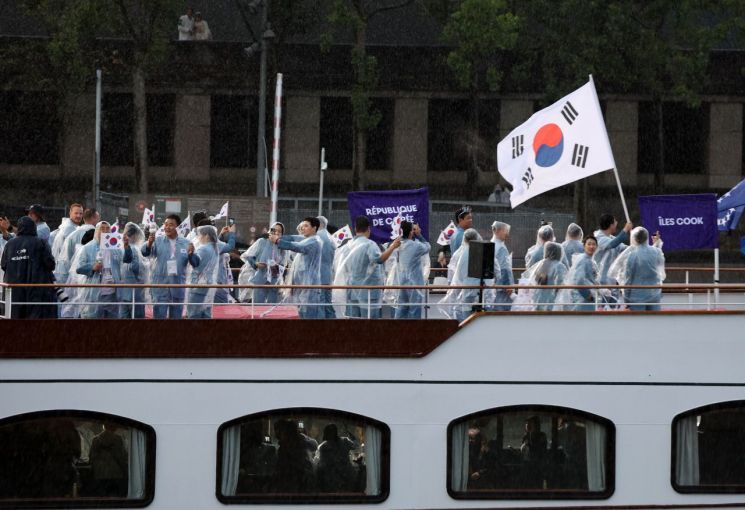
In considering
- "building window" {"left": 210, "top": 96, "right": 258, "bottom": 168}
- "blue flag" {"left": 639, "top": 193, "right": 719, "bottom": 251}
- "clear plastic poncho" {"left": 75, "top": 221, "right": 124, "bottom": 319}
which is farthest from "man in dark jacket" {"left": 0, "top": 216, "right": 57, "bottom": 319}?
"building window" {"left": 210, "top": 96, "right": 258, "bottom": 168}

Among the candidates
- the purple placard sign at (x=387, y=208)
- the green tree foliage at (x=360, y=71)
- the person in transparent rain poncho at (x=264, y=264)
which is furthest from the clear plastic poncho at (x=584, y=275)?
the green tree foliage at (x=360, y=71)

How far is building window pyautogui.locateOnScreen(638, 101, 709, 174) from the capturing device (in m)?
42.8

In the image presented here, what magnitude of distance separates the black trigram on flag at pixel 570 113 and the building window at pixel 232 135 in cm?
2873

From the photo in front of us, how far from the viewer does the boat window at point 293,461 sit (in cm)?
1028

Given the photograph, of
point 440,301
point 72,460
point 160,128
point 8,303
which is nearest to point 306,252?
point 440,301

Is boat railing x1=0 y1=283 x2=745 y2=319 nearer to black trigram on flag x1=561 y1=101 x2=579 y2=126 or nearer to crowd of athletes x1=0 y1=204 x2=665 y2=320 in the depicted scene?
crowd of athletes x1=0 y1=204 x2=665 y2=320

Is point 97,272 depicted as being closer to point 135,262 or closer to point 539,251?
point 135,262

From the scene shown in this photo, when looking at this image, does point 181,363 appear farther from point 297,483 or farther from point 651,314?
point 651,314

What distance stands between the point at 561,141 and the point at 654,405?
408 cm

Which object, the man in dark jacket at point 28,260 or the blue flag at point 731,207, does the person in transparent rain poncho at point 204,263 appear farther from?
the blue flag at point 731,207

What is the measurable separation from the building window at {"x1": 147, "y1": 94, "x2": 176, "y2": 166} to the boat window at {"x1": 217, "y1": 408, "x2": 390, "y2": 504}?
32057 mm

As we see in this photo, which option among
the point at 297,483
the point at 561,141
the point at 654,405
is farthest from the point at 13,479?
the point at 561,141

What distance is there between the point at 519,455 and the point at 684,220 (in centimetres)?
475

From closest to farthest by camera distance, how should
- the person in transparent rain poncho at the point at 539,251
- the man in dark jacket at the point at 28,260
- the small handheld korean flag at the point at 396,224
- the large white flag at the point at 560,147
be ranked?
the man in dark jacket at the point at 28,260 < the person in transparent rain poncho at the point at 539,251 < the large white flag at the point at 560,147 < the small handheld korean flag at the point at 396,224
